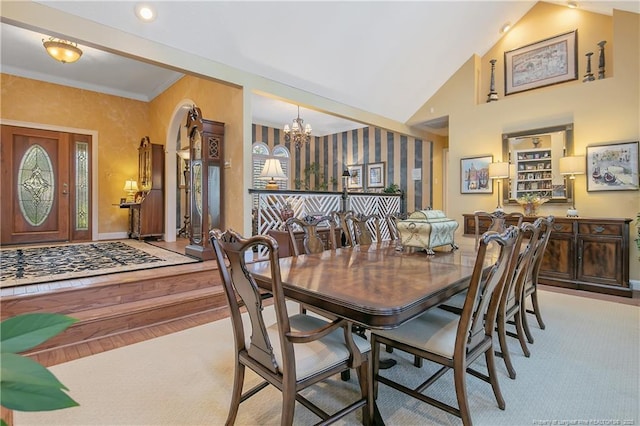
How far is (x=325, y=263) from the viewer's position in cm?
205

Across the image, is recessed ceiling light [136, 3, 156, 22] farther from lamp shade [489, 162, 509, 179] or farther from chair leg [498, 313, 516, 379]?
lamp shade [489, 162, 509, 179]

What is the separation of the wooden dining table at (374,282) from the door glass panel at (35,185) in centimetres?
639

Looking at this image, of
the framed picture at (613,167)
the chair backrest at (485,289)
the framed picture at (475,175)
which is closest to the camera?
the chair backrest at (485,289)

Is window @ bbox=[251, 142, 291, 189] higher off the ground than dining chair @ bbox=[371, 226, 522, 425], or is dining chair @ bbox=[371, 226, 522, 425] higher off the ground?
window @ bbox=[251, 142, 291, 189]

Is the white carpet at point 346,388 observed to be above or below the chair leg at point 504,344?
below

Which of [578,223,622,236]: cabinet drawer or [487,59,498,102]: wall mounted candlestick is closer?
[578,223,622,236]: cabinet drawer

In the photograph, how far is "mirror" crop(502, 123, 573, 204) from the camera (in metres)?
4.71

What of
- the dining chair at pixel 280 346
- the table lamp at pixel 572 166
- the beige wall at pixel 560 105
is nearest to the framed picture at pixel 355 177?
the beige wall at pixel 560 105

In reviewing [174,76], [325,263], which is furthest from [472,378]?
[174,76]

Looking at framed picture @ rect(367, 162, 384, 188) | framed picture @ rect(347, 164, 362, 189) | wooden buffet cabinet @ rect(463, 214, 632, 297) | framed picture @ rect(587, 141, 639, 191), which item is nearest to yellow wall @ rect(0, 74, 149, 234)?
framed picture @ rect(347, 164, 362, 189)

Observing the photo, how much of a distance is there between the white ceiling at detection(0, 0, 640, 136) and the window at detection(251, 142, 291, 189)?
289cm

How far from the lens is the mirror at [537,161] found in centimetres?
471

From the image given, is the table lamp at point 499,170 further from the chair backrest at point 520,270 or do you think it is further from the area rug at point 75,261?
the area rug at point 75,261

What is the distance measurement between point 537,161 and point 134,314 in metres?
5.70
